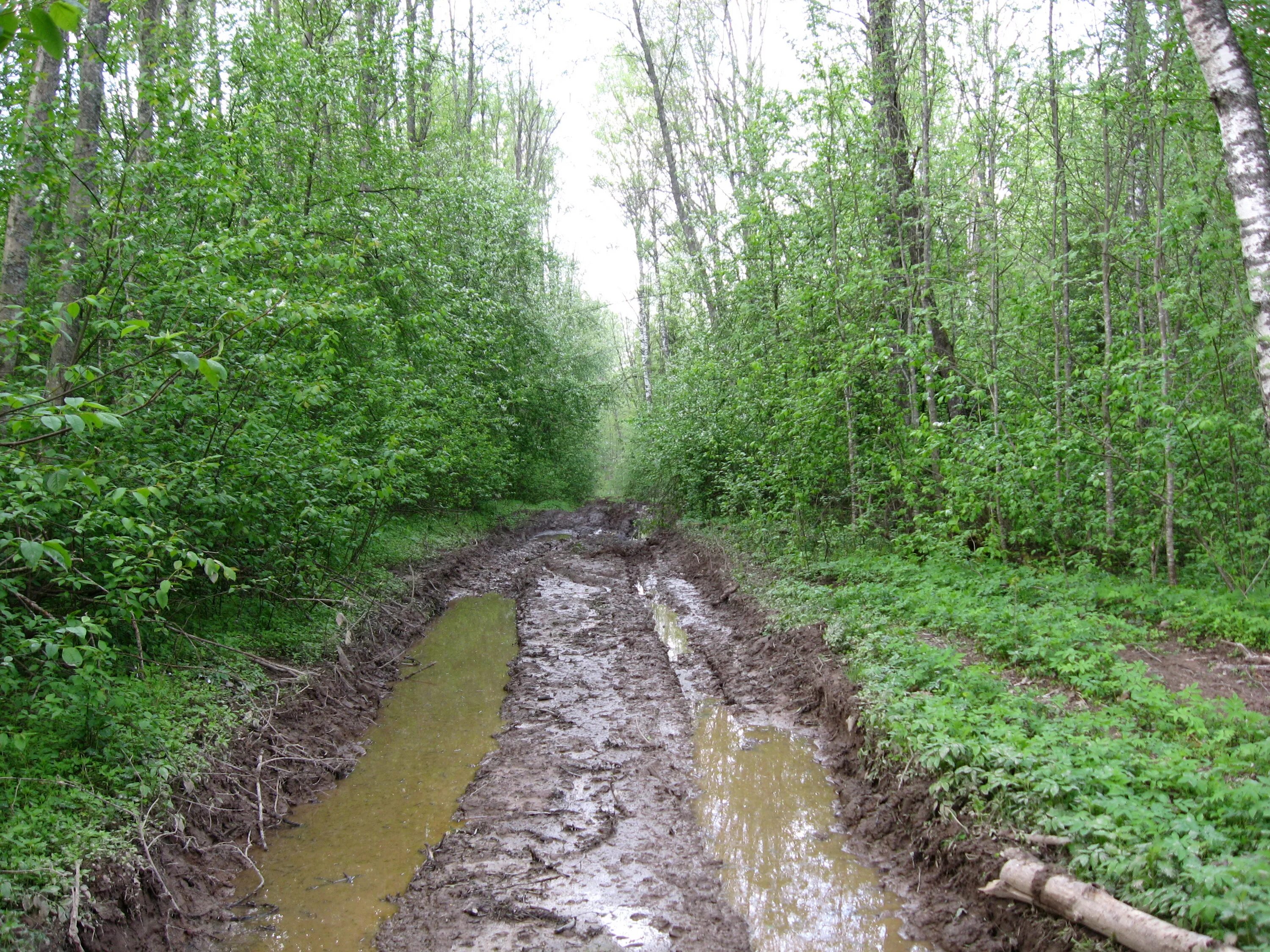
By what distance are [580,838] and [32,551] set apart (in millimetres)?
3816

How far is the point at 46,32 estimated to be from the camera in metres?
1.45

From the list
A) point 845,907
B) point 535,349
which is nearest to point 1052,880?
point 845,907

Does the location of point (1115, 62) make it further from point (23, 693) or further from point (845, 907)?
point (23, 693)

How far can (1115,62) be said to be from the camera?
8102 millimetres

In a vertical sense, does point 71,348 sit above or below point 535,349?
below

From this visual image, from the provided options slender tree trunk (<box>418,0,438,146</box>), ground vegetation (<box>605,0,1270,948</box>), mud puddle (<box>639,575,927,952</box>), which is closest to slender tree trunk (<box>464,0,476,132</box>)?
slender tree trunk (<box>418,0,438,146</box>)

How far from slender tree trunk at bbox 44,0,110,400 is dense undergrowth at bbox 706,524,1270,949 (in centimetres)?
691

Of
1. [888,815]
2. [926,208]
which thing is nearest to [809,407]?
[926,208]

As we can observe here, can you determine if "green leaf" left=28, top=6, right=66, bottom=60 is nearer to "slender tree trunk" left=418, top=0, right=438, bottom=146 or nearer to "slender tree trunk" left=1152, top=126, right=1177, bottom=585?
"slender tree trunk" left=1152, top=126, right=1177, bottom=585

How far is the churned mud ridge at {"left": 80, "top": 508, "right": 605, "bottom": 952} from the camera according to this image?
391 centimetres

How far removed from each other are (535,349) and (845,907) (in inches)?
757

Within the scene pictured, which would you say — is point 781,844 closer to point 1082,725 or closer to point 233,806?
point 1082,725

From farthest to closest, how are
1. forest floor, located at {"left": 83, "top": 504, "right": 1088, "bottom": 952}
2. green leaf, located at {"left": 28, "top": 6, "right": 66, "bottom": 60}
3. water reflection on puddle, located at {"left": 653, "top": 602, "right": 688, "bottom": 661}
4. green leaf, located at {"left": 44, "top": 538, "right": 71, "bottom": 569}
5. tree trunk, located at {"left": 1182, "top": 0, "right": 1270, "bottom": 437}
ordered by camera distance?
1. water reflection on puddle, located at {"left": 653, "top": 602, "right": 688, "bottom": 661}
2. tree trunk, located at {"left": 1182, "top": 0, "right": 1270, "bottom": 437}
3. forest floor, located at {"left": 83, "top": 504, "right": 1088, "bottom": 952}
4. green leaf, located at {"left": 44, "top": 538, "right": 71, "bottom": 569}
5. green leaf, located at {"left": 28, "top": 6, "right": 66, "bottom": 60}

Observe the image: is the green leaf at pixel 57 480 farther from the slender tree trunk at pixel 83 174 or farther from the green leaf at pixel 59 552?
the slender tree trunk at pixel 83 174
